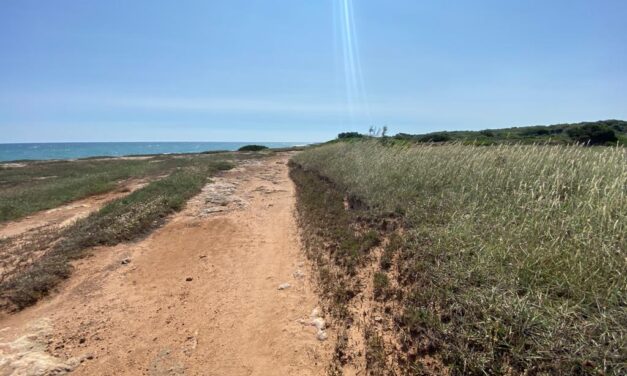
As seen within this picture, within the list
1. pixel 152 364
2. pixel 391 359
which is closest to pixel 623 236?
pixel 391 359

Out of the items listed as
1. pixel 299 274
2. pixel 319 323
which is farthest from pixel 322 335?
pixel 299 274

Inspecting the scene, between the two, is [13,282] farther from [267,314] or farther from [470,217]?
[470,217]

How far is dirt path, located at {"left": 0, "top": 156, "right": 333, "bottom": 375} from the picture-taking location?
3.89 metres

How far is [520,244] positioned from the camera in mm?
4371

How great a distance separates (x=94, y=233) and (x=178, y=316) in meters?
4.99

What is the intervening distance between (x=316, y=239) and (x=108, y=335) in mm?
4410

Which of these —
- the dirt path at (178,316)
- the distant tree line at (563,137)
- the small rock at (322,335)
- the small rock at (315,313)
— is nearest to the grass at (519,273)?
the small rock at (322,335)

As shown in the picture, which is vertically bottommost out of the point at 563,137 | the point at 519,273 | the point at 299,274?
the point at 299,274

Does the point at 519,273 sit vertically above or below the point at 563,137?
below

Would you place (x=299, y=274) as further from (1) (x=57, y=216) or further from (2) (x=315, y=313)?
(1) (x=57, y=216)

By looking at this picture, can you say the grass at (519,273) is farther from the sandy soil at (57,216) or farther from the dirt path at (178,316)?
the sandy soil at (57,216)

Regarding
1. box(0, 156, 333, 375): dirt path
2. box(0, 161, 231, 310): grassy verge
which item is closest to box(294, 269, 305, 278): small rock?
box(0, 156, 333, 375): dirt path

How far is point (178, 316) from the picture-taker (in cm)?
495

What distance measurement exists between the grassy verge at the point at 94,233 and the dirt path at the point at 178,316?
1.09 feet
